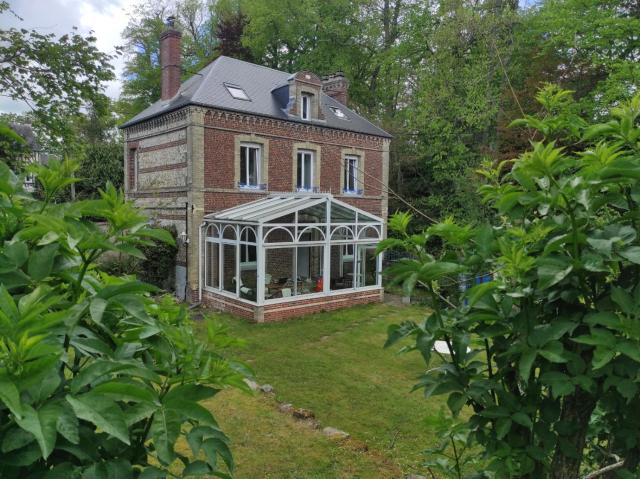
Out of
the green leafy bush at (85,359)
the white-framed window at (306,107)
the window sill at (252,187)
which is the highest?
the white-framed window at (306,107)

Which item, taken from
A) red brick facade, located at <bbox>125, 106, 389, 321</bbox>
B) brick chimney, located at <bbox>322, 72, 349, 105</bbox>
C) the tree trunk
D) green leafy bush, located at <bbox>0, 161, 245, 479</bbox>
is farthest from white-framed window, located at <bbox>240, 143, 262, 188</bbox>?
the tree trunk

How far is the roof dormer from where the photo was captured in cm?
1594

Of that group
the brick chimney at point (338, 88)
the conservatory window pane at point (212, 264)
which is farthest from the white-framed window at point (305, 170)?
the brick chimney at point (338, 88)

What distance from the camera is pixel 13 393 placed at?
83 cm

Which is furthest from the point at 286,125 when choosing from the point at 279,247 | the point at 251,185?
the point at 279,247

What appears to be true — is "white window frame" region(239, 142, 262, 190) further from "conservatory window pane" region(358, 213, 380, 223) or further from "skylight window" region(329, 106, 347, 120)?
"skylight window" region(329, 106, 347, 120)

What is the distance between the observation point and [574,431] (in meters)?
1.50

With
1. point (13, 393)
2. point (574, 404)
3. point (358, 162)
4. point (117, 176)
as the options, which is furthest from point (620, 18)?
point (117, 176)

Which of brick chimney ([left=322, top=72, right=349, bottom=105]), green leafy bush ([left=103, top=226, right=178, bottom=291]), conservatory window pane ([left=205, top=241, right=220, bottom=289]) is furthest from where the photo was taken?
brick chimney ([left=322, top=72, right=349, bottom=105])

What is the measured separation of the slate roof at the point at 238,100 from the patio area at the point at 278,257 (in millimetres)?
3120

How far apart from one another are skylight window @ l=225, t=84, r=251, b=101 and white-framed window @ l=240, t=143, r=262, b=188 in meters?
1.61

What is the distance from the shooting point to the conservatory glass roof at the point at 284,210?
13.0 meters

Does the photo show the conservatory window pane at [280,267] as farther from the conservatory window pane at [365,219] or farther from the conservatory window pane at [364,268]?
the conservatory window pane at [365,219]

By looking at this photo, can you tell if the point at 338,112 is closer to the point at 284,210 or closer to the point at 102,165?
the point at 284,210
